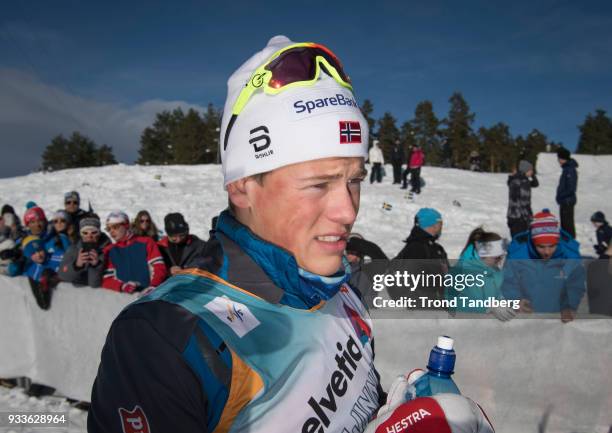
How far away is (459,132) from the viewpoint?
6994 centimetres

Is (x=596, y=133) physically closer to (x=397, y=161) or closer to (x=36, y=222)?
(x=397, y=161)

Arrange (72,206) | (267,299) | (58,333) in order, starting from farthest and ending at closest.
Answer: (72,206), (58,333), (267,299)

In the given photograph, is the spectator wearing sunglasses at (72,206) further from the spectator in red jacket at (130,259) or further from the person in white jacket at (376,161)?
the person in white jacket at (376,161)

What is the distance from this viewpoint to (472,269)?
4484mm

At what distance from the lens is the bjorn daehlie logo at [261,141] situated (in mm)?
1465

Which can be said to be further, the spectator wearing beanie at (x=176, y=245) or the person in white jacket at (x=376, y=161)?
the person in white jacket at (x=376, y=161)

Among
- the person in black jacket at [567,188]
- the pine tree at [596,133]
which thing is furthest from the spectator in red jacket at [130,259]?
the pine tree at [596,133]

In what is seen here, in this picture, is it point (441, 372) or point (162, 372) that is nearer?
point (162, 372)

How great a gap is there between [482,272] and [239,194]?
12.1 feet

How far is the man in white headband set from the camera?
1062 millimetres

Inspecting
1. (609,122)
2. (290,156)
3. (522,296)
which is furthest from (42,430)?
(609,122)

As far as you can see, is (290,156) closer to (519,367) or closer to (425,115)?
Result: (519,367)

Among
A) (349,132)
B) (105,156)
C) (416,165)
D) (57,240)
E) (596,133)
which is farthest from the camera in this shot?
(105,156)

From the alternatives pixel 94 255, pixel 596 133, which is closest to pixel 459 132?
pixel 596 133
